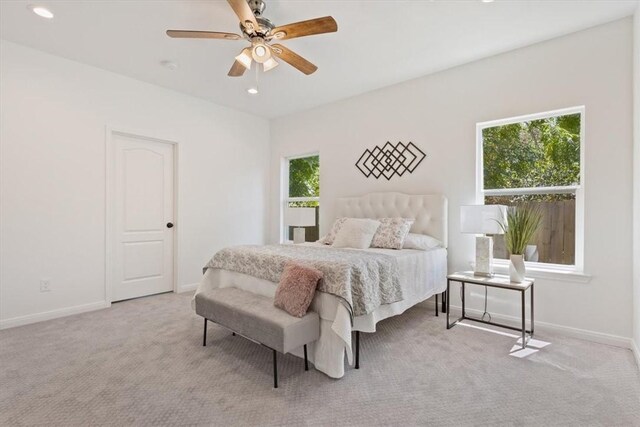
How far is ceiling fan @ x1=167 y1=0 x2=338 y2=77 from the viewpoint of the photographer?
2191mm

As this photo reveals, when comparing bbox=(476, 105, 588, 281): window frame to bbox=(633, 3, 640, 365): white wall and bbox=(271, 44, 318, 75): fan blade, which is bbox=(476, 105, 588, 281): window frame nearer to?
bbox=(633, 3, 640, 365): white wall

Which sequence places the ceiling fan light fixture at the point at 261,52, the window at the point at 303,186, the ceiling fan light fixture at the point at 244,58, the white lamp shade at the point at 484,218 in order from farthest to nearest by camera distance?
the window at the point at 303,186, the white lamp shade at the point at 484,218, the ceiling fan light fixture at the point at 244,58, the ceiling fan light fixture at the point at 261,52

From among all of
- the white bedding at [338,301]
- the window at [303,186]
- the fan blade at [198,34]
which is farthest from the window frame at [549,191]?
the fan blade at [198,34]

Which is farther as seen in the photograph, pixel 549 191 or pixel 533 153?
pixel 533 153

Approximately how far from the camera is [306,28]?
2287 mm

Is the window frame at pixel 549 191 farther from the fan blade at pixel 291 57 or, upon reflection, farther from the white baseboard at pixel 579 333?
the fan blade at pixel 291 57

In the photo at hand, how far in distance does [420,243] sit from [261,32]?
Result: 95.6 inches

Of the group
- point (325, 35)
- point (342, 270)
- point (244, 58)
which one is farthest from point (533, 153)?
point (244, 58)

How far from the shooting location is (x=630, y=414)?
5.84ft

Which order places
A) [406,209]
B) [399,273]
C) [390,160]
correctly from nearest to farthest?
1. [399,273]
2. [406,209]
3. [390,160]

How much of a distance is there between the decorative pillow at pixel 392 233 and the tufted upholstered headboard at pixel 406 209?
0.61ft

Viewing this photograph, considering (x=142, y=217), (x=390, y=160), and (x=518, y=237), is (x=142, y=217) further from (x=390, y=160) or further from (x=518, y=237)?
(x=518, y=237)

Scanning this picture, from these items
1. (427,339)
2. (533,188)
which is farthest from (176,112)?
(533,188)

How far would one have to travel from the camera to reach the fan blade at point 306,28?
7.20ft
